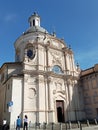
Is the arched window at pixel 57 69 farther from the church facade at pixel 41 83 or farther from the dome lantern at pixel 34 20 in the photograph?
the dome lantern at pixel 34 20

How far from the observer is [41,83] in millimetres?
25766

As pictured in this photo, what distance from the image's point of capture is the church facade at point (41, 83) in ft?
76.9

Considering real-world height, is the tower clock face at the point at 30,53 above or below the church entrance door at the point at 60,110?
above

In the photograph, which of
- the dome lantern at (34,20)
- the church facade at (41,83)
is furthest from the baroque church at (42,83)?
the dome lantern at (34,20)

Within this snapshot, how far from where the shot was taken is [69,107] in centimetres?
2752

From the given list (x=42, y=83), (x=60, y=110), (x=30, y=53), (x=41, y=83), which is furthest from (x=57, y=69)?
(x=60, y=110)

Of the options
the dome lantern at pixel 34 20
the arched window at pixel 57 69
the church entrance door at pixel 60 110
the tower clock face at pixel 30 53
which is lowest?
the church entrance door at pixel 60 110

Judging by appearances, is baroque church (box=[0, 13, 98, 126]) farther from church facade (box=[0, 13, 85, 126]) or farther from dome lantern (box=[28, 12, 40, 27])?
dome lantern (box=[28, 12, 40, 27])

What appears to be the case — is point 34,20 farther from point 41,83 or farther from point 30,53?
point 41,83

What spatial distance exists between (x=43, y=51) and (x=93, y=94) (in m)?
12.2

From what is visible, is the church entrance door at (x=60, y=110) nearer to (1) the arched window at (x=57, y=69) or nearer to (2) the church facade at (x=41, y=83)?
(2) the church facade at (x=41, y=83)

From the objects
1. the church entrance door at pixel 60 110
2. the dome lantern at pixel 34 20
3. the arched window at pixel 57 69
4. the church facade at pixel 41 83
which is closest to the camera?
the church facade at pixel 41 83

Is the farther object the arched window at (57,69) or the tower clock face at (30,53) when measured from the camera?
the arched window at (57,69)

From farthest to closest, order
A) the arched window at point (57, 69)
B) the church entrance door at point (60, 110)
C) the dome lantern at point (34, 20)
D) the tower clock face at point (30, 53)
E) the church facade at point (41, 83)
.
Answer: the dome lantern at point (34, 20), the arched window at point (57, 69), the tower clock face at point (30, 53), the church entrance door at point (60, 110), the church facade at point (41, 83)
